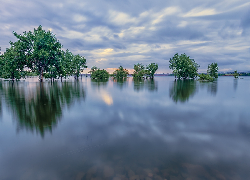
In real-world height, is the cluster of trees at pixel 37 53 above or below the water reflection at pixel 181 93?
above

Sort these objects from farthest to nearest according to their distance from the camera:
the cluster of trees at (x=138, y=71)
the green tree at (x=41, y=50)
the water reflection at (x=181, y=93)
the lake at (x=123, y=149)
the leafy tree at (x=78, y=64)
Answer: the cluster of trees at (x=138, y=71) → the leafy tree at (x=78, y=64) → the green tree at (x=41, y=50) → the water reflection at (x=181, y=93) → the lake at (x=123, y=149)

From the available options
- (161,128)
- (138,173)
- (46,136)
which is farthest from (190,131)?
(46,136)

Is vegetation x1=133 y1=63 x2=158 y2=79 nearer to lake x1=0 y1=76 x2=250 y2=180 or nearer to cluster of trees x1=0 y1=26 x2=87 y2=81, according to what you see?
Result: cluster of trees x1=0 y1=26 x2=87 y2=81

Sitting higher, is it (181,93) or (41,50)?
(41,50)

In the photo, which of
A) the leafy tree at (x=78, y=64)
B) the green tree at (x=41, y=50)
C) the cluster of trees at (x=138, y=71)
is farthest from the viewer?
the cluster of trees at (x=138, y=71)

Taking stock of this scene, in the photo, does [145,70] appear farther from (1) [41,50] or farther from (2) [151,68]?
(1) [41,50]

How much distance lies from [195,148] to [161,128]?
115 inches

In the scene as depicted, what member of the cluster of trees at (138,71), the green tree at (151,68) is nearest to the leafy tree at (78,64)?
the cluster of trees at (138,71)

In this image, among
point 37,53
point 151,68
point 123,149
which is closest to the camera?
point 123,149

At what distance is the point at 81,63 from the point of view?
101 m

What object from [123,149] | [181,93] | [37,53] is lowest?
[123,149]

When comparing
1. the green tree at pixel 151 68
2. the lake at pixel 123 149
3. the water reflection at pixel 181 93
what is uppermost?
the green tree at pixel 151 68

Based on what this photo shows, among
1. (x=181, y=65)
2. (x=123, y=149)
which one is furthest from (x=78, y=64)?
(x=123, y=149)

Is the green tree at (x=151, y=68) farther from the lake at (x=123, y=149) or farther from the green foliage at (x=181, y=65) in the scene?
the lake at (x=123, y=149)
